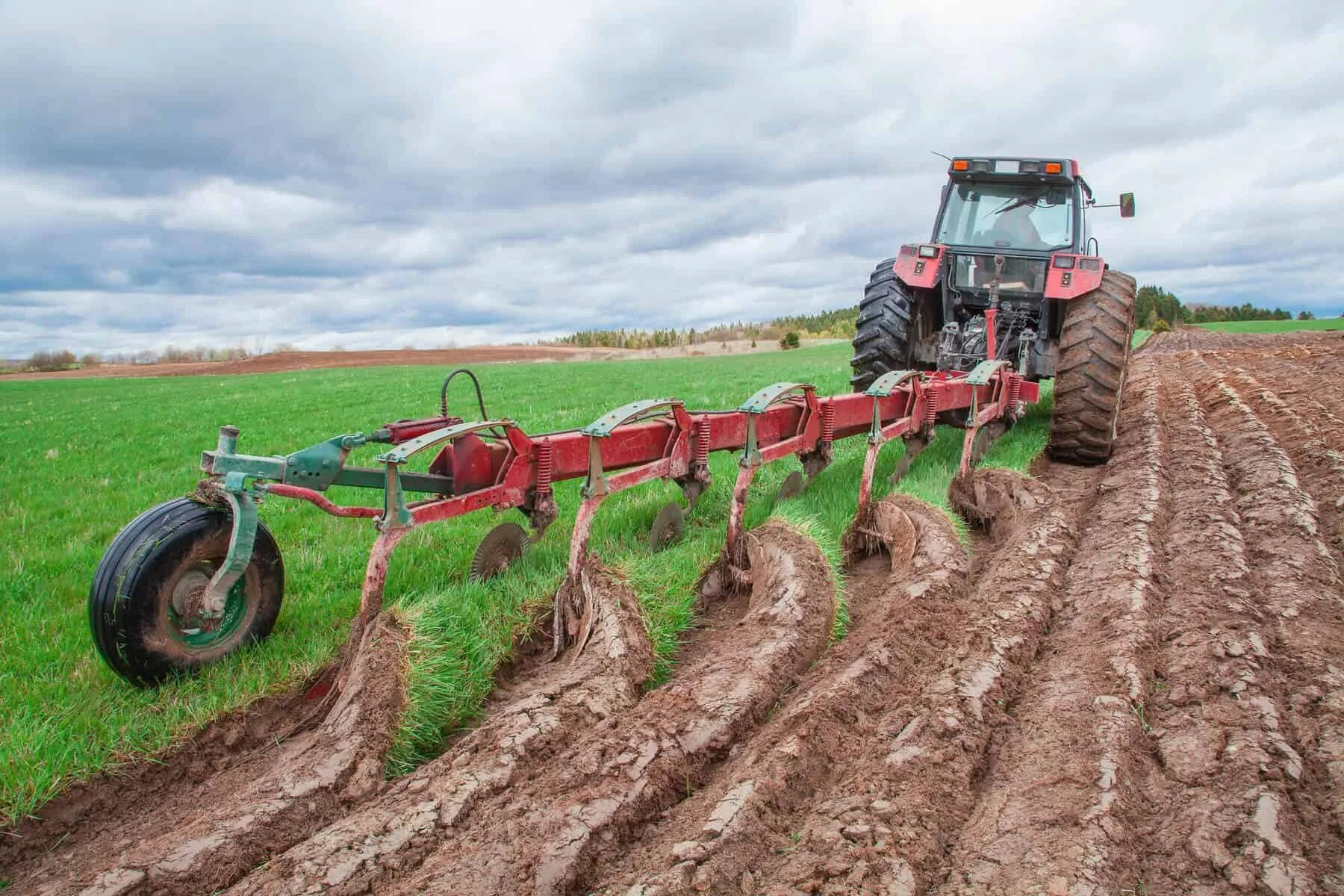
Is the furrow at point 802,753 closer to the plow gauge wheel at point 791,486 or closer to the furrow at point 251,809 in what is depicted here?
the furrow at point 251,809

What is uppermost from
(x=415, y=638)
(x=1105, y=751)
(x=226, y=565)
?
(x=226, y=565)

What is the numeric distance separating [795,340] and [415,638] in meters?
55.8

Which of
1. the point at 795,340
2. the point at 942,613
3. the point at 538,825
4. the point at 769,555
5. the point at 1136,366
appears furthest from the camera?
the point at 795,340

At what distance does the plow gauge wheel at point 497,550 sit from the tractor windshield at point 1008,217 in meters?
5.30

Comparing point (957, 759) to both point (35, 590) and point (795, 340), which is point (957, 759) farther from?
point (795, 340)

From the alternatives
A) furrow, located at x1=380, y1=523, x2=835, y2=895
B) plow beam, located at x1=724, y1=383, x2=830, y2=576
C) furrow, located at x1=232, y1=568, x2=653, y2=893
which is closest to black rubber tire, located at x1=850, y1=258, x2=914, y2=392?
plow beam, located at x1=724, y1=383, x2=830, y2=576

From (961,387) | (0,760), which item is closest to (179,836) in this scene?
(0,760)

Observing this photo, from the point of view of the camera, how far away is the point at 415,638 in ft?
9.62

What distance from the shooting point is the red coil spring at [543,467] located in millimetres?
3441

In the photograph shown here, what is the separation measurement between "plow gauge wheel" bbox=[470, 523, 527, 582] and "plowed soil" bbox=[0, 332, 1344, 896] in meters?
0.68

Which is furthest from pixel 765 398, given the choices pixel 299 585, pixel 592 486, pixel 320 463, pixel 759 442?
pixel 299 585

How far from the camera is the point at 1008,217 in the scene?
7.61m

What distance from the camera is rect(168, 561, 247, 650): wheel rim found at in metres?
3.04

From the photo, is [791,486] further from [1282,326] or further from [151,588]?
[1282,326]
